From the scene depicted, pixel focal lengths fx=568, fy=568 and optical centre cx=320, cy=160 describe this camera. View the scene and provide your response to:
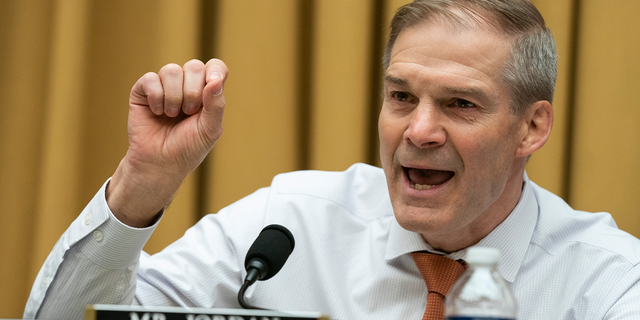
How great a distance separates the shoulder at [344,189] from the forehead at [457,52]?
40 centimetres

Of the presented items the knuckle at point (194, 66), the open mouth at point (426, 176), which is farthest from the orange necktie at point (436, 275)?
the knuckle at point (194, 66)

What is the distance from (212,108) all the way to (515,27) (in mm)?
672

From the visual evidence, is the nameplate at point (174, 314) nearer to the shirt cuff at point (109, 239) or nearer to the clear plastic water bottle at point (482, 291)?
the clear plastic water bottle at point (482, 291)

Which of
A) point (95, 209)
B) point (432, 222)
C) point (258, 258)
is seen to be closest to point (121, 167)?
point (95, 209)

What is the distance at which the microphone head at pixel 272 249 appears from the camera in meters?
0.89

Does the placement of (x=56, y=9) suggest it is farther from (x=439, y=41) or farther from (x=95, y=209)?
Answer: (x=439, y=41)

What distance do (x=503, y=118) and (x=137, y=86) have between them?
0.75 meters

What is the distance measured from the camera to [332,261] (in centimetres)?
137

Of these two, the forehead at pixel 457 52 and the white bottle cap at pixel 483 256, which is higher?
the forehead at pixel 457 52

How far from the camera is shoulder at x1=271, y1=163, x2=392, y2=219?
58.0 inches

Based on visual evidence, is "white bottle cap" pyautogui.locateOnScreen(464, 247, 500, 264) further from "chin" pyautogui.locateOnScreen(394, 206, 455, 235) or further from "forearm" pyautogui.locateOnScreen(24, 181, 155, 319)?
"forearm" pyautogui.locateOnScreen(24, 181, 155, 319)

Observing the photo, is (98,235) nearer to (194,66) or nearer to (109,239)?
(109,239)

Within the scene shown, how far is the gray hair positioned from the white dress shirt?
0.85 feet

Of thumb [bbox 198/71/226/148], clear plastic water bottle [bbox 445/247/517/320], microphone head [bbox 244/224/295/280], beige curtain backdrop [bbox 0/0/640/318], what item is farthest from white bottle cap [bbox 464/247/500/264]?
beige curtain backdrop [bbox 0/0/640/318]
